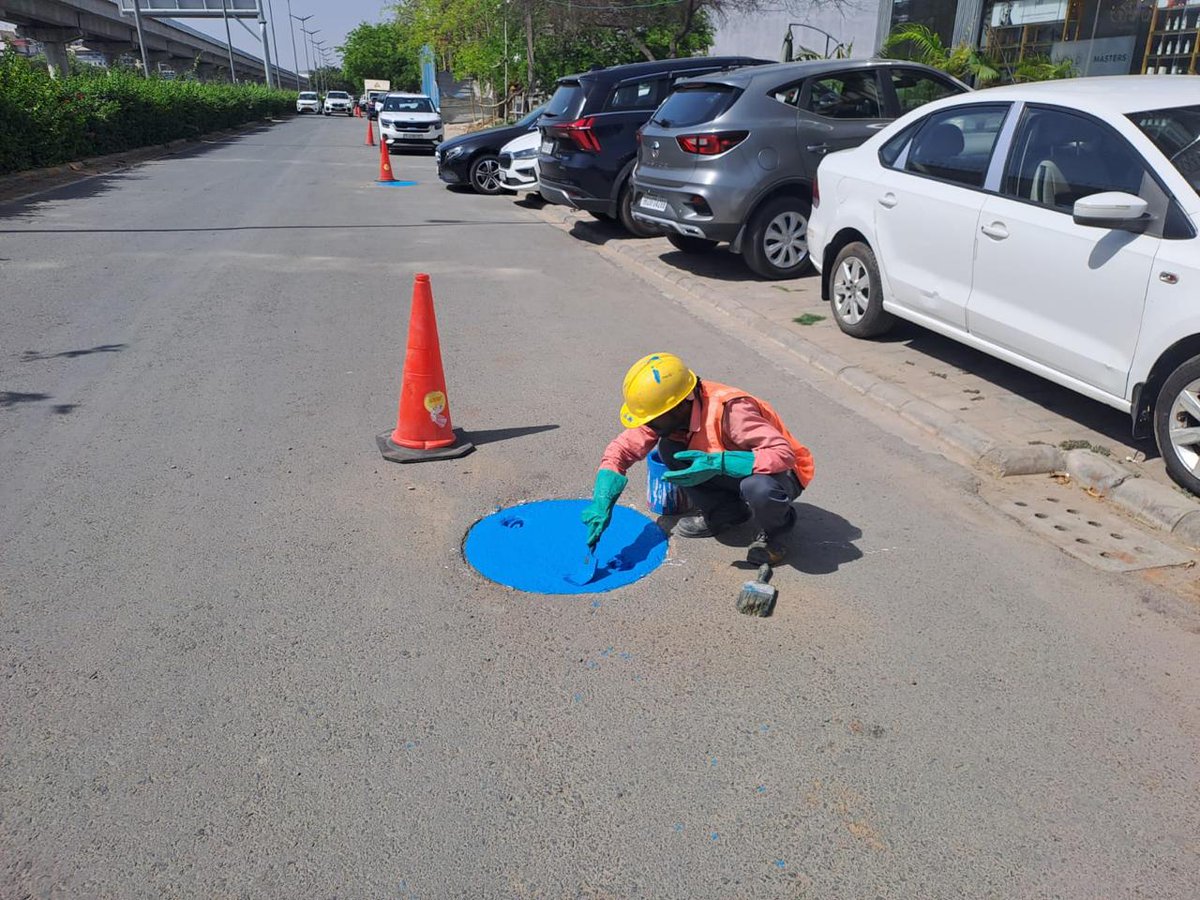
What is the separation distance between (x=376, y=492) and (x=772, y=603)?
2081 mm

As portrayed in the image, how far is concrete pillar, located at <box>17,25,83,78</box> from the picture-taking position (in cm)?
3776

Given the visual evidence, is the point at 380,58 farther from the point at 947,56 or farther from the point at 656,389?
the point at 656,389

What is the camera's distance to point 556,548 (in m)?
4.18

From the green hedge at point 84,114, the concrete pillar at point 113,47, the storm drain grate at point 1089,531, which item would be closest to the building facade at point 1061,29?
the storm drain grate at point 1089,531

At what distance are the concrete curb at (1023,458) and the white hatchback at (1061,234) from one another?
206mm

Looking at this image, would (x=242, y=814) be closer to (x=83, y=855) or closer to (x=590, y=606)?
(x=83, y=855)

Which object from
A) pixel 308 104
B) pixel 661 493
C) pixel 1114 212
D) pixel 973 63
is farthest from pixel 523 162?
pixel 308 104

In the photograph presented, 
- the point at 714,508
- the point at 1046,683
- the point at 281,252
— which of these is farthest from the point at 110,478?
the point at 281,252

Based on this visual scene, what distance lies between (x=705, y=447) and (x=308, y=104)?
8325 cm

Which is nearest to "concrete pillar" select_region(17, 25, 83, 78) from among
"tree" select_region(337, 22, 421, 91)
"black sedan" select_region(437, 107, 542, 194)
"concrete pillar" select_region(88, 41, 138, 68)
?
"concrete pillar" select_region(88, 41, 138, 68)

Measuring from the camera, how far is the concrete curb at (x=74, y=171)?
1708 cm

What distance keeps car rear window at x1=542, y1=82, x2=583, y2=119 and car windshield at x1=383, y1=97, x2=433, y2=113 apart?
17.0 meters

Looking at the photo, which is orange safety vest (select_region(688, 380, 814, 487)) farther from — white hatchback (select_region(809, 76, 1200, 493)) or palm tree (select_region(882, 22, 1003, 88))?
palm tree (select_region(882, 22, 1003, 88))

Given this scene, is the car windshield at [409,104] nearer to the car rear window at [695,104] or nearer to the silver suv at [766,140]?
the car rear window at [695,104]
